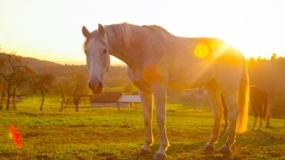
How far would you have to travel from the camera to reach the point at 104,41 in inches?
184

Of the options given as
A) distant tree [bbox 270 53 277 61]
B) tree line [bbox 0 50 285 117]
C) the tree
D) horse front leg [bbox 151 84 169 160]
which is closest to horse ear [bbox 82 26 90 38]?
horse front leg [bbox 151 84 169 160]

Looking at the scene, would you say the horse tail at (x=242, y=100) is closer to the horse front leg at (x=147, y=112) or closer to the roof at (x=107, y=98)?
the horse front leg at (x=147, y=112)

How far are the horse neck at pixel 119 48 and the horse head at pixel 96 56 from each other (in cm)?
38

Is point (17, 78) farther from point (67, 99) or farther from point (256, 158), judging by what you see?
point (256, 158)

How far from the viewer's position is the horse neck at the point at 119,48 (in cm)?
516

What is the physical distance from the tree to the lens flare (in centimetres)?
3898

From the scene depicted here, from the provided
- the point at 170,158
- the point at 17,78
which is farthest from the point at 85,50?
the point at 17,78

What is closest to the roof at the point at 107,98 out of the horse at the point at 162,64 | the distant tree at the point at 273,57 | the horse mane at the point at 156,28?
the distant tree at the point at 273,57

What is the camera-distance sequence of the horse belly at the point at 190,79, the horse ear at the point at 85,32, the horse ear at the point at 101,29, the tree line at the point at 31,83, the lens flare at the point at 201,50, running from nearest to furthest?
the horse ear at the point at 101,29 < the horse ear at the point at 85,32 < the horse belly at the point at 190,79 < the lens flare at the point at 201,50 < the tree line at the point at 31,83

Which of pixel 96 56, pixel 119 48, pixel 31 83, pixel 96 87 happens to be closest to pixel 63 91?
pixel 31 83

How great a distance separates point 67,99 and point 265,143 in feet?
143

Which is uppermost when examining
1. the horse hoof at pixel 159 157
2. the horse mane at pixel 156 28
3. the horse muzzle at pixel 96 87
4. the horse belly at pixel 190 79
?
the horse mane at pixel 156 28

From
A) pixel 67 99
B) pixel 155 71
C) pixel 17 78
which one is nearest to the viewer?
pixel 155 71

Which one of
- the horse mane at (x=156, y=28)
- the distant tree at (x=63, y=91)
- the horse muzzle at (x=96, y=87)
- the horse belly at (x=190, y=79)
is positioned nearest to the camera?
the horse muzzle at (x=96, y=87)
